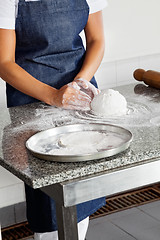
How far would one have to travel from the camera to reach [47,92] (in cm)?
172

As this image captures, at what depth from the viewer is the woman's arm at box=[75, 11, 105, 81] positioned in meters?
1.89

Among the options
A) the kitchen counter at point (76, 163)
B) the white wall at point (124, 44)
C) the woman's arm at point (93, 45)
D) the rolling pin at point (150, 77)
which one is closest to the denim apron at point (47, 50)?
the woman's arm at point (93, 45)

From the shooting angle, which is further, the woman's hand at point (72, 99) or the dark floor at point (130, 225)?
the dark floor at point (130, 225)

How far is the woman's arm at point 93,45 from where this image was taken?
1891 millimetres

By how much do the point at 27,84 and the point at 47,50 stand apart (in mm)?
189

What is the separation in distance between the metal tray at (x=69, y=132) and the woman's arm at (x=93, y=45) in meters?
0.55

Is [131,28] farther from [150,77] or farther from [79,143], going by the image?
[79,143]

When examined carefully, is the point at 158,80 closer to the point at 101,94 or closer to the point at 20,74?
the point at 101,94

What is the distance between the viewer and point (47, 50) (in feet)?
6.01

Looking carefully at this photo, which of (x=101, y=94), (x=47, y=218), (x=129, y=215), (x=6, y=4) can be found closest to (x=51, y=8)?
(x=6, y=4)

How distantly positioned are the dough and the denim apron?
0.32 metres

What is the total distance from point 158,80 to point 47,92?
1.60 feet

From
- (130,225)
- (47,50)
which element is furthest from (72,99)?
(130,225)

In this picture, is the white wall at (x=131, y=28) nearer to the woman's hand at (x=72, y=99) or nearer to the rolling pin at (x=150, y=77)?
the rolling pin at (x=150, y=77)
